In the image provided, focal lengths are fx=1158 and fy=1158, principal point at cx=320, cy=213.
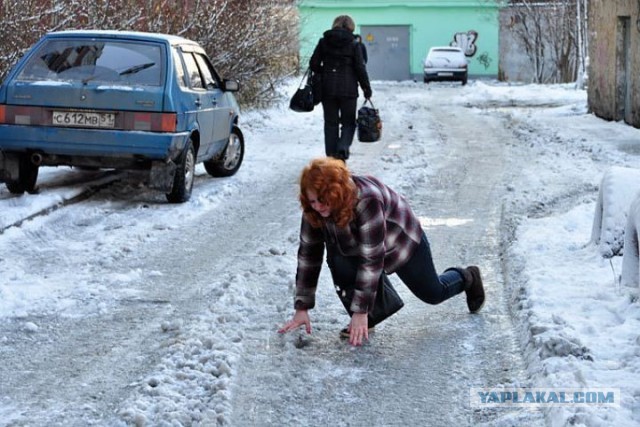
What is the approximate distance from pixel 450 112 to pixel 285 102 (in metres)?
3.75

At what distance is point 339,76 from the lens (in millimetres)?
12953

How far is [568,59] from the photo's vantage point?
45.2m

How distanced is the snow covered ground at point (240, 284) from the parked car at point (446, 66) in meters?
32.6

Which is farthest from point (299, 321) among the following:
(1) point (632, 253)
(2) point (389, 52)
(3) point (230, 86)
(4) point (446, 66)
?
(2) point (389, 52)

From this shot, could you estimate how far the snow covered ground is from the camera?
502 cm

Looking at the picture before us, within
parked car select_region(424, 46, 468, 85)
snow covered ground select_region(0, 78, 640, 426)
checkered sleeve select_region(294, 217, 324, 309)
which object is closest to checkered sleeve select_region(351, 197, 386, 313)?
checkered sleeve select_region(294, 217, 324, 309)

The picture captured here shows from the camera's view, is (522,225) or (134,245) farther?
(522,225)

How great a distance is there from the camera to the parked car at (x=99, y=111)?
34.3ft

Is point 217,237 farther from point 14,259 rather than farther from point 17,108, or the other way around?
point 17,108

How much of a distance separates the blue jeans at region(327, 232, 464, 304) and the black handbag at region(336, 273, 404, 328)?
0.03 metres

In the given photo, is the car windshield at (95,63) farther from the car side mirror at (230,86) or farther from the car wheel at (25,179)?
the car side mirror at (230,86)

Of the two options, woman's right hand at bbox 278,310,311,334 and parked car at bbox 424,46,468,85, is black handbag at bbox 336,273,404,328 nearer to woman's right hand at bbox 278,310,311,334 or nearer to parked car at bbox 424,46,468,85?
woman's right hand at bbox 278,310,311,334

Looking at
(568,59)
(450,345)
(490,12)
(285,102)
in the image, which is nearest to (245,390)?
(450,345)

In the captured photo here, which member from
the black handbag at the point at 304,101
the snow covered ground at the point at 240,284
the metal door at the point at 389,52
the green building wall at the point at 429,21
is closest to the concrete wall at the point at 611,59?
the snow covered ground at the point at 240,284
